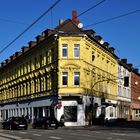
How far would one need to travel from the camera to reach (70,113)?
57594 mm

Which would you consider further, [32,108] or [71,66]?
[32,108]

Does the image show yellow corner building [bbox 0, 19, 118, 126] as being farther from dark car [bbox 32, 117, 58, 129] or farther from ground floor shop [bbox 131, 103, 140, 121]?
ground floor shop [bbox 131, 103, 140, 121]

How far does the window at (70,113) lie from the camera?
188 feet

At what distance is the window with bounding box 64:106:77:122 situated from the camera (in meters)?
57.4

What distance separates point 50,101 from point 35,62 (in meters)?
9.11

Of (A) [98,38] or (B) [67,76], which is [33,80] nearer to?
(B) [67,76]

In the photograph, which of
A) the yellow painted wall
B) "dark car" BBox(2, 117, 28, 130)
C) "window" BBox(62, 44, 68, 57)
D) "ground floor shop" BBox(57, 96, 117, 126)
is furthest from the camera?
"window" BBox(62, 44, 68, 57)

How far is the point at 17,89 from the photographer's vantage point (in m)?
77.9

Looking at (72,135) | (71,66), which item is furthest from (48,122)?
(72,135)

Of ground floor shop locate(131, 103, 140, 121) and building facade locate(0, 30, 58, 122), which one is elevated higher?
building facade locate(0, 30, 58, 122)

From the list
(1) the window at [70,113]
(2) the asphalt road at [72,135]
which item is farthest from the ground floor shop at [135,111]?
(2) the asphalt road at [72,135]

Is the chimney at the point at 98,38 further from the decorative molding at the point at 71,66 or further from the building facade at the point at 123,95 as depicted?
the building facade at the point at 123,95

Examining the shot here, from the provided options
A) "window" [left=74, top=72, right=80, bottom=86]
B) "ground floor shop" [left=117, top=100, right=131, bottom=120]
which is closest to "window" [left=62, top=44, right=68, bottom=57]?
"window" [left=74, top=72, right=80, bottom=86]

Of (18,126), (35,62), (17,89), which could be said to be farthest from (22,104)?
(18,126)
